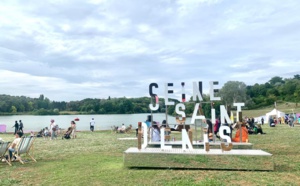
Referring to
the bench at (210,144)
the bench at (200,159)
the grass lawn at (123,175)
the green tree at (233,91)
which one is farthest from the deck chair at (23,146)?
the green tree at (233,91)

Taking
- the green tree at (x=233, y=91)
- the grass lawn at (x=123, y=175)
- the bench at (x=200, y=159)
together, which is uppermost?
the green tree at (x=233, y=91)

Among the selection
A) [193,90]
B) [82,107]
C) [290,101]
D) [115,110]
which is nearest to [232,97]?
[290,101]

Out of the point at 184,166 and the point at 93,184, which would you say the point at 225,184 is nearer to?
the point at 184,166

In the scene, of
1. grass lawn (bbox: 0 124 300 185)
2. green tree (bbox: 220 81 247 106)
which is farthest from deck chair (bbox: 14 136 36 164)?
green tree (bbox: 220 81 247 106)

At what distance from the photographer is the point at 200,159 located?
21.1 ft

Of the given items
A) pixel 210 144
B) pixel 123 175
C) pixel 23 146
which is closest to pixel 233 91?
pixel 210 144

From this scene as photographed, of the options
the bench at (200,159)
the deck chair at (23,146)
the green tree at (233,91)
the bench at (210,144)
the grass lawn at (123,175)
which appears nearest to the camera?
the grass lawn at (123,175)

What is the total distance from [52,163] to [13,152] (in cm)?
119

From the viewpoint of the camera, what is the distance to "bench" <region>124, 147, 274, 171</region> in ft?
20.5

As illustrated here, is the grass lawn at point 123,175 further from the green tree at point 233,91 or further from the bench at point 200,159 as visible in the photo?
the green tree at point 233,91

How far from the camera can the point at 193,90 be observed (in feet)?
25.4

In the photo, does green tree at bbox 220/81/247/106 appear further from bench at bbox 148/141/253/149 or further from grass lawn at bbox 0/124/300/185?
grass lawn at bbox 0/124/300/185

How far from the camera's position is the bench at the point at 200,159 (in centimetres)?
625

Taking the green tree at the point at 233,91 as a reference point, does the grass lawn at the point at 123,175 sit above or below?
below
